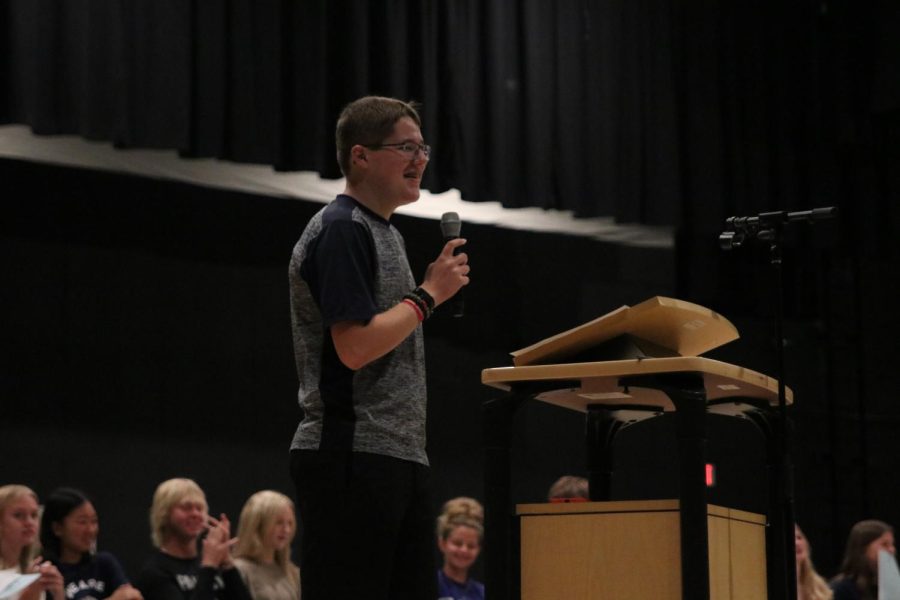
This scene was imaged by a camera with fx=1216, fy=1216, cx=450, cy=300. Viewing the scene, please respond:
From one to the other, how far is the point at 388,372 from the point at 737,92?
5.55m

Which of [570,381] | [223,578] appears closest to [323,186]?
[223,578]

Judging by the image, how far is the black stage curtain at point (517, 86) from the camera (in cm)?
536

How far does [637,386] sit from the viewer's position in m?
2.30

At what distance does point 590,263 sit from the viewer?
726cm

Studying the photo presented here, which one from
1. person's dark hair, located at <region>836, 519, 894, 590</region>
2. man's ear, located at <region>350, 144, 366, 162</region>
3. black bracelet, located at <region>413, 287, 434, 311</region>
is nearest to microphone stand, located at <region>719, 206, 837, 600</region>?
black bracelet, located at <region>413, 287, 434, 311</region>

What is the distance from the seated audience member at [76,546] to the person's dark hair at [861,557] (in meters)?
3.45

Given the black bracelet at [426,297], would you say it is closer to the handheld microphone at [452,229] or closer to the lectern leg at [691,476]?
the handheld microphone at [452,229]

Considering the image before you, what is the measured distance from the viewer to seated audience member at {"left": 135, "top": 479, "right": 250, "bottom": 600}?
16.7ft

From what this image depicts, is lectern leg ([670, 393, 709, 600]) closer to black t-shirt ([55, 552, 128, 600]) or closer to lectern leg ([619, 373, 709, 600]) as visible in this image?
lectern leg ([619, 373, 709, 600])

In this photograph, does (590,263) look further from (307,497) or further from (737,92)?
(307,497)

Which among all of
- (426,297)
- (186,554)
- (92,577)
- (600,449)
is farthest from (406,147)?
(186,554)

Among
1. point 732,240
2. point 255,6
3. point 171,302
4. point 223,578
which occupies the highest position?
point 255,6

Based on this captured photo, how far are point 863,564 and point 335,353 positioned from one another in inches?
180

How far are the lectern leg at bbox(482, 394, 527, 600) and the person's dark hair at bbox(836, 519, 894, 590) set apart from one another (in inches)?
165
